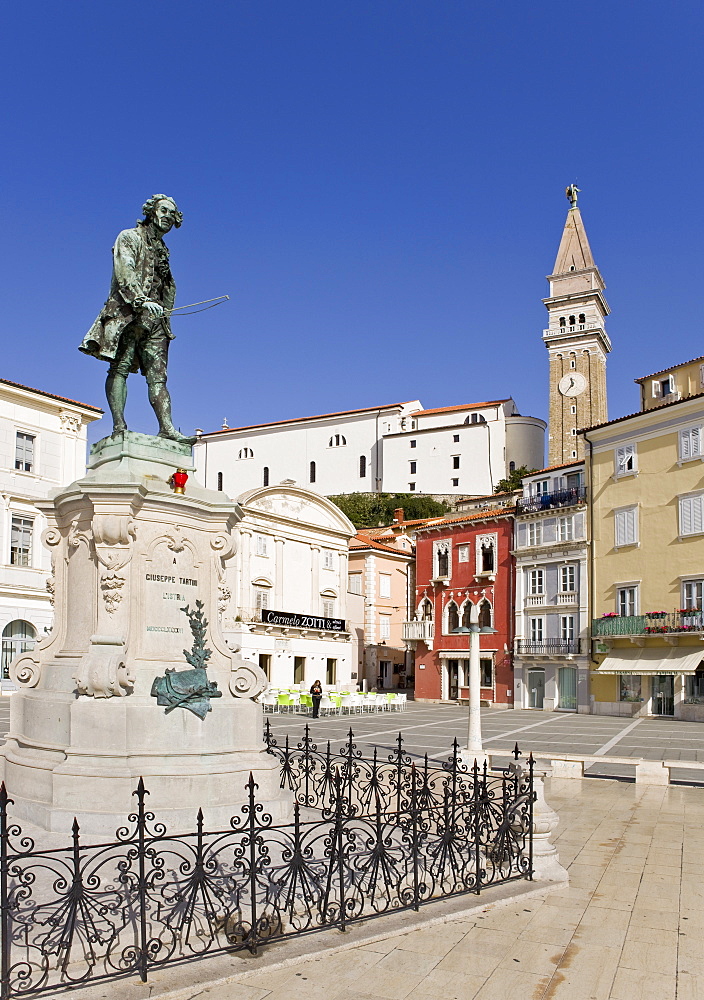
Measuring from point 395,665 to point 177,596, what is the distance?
165 ft

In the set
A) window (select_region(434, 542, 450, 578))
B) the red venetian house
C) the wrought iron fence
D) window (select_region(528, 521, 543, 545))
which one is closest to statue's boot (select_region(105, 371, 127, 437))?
the wrought iron fence

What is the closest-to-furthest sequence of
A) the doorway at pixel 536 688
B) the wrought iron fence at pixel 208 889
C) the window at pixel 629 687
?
the wrought iron fence at pixel 208 889
the window at pixel 629 687
the doorway at pixel 536 688

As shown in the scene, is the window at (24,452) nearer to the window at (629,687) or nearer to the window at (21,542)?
the window at (21,542)

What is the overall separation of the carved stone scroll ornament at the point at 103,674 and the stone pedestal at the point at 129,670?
0.04 ft

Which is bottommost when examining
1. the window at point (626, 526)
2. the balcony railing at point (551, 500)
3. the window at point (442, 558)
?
the window at point (442, 558)

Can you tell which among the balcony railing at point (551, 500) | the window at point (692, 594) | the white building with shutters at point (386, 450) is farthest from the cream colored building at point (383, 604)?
the white building with shutters at point (386, 450)

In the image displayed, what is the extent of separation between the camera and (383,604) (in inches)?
2221

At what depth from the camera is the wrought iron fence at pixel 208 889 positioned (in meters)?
5.73

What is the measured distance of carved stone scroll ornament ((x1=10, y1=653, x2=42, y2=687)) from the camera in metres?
9.72

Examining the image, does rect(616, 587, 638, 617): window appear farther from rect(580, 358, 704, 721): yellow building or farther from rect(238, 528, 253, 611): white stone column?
rect(238, 528, 253, 611): white stone column

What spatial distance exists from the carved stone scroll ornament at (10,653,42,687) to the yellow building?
3067 cm

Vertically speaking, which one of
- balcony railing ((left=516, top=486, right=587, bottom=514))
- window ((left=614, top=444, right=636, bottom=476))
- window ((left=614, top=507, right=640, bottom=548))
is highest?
window ((left=614, top=444, right=636, bottom=476))

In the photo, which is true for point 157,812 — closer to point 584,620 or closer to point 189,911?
point 189,911

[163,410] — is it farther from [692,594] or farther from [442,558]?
[442,558]
